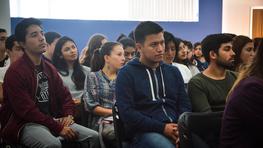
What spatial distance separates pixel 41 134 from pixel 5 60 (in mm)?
1925

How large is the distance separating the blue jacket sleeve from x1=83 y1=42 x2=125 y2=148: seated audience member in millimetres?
541

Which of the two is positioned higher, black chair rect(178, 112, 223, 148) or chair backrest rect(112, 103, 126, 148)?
black chair rect(178, 112, 223, 148)

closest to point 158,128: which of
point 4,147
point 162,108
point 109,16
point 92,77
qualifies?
point 162,108

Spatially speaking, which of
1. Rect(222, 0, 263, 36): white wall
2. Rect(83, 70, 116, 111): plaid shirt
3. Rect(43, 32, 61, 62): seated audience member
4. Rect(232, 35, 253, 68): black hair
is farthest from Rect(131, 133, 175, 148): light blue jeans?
Rect(222, 0, 263, 36): white wall

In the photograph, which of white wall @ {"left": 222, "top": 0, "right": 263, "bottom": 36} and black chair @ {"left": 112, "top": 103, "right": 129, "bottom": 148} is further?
white wall @ {"left": 222, "top": 0, "right": 263, "bottom": 36}

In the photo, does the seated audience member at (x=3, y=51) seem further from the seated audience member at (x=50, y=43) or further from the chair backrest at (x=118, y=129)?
the chair backrest at (x=118, y=129)

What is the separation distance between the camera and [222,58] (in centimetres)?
266

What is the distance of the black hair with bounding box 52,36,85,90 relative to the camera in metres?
3.49

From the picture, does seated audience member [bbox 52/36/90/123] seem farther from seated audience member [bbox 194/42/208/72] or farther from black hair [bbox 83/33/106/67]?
seated audience member [bbox 194/42/208/72]

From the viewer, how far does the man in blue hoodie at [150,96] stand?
219cm

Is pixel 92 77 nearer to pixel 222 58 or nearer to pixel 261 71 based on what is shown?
pixel 222 58

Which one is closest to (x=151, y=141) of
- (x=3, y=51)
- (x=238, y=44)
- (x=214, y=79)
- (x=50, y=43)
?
(x=214, y=79)

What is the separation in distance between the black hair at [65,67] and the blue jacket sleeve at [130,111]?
3.98 feet

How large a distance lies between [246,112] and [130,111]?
3.10 ft
